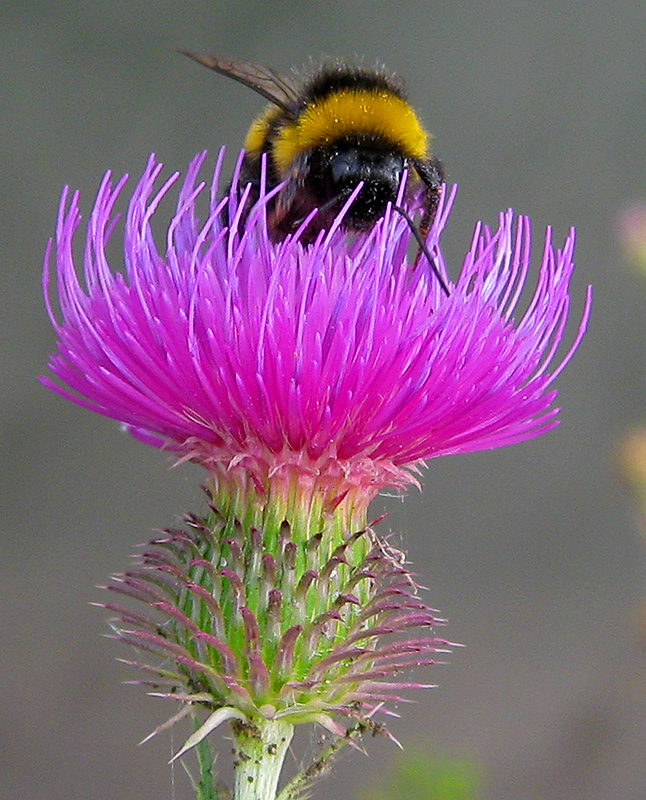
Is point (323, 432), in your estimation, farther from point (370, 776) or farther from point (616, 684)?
point (616, 684)

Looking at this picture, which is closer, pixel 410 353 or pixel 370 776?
pixel 410 353

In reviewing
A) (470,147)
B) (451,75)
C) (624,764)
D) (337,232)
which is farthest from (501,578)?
(337,232)

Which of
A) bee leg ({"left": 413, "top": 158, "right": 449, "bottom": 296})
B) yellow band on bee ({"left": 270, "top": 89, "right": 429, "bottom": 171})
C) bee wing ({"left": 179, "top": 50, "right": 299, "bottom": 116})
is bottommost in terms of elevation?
bee leg ({"left": 413, "top": 158, "right": 449, "bottom": 296})

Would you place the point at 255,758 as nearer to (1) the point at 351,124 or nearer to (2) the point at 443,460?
(1) the point at 351,124

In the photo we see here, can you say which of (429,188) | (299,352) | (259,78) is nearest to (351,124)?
(429,188)

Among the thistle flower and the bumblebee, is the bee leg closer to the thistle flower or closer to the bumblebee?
the bumblebee

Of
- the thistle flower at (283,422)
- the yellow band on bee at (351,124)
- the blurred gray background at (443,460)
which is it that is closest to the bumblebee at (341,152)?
the yellow band on bee at (351,124)

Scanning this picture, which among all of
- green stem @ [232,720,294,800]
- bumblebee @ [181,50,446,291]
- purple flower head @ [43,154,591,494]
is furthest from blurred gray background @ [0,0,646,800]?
bumblebee @ [181,50,446,291]
